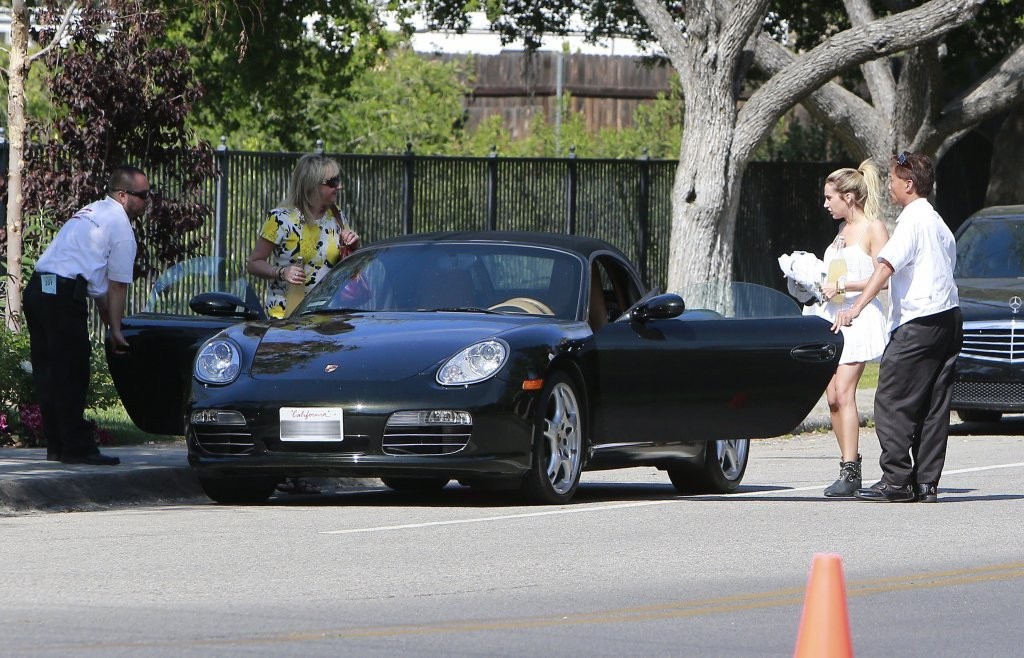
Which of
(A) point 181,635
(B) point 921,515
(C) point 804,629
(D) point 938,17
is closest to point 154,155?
(D) point 938,17

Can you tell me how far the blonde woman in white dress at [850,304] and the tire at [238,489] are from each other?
121 inches

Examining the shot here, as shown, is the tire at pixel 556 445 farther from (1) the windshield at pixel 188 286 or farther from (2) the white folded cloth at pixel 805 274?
(1) the windshield at pixel 188 286

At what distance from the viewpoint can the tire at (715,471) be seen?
37.5 feet


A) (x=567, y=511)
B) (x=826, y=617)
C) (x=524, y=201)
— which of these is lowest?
(x=567, y=511)

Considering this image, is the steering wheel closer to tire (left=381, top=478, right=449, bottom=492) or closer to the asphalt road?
the asphalt road

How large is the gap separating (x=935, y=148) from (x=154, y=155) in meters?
10.8

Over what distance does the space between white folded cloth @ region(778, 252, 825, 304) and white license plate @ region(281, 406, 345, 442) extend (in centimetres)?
285

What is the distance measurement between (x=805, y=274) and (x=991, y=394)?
5437 millimetres

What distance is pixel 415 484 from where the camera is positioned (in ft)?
38.0

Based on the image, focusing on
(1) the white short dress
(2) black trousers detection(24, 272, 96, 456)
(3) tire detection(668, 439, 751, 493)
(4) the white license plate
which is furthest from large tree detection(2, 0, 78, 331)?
(1) the white short dress

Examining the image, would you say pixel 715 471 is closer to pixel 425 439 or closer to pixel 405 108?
pixel 425 439

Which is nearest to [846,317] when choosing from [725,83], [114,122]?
[114,122]

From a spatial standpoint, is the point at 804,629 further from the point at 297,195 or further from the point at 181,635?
the point at 297,195

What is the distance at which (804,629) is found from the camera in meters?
5.30
